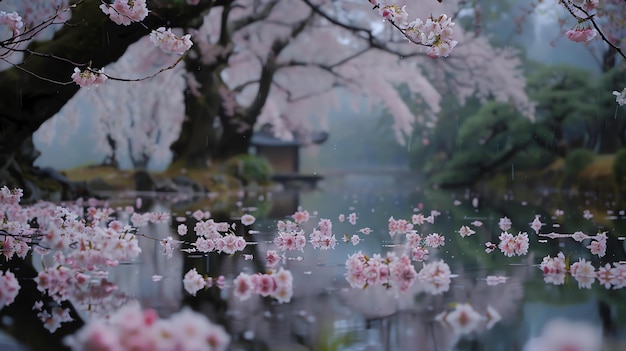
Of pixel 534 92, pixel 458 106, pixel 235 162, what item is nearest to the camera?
pixel 235 162

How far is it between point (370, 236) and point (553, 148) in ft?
35.3

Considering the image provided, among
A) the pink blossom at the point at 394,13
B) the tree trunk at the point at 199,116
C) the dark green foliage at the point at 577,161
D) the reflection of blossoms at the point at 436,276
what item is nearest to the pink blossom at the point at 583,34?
the pink blossom at the point at 394,13

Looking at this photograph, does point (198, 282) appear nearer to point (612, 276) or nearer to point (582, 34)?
point (612, 276)

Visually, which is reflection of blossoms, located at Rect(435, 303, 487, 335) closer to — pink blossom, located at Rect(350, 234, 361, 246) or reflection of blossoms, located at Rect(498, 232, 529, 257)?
reflection of blossoms, located at Rect(498, 232, 529, 257)

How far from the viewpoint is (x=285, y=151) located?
17.1 meters

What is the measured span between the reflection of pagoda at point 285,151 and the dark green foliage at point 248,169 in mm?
3075

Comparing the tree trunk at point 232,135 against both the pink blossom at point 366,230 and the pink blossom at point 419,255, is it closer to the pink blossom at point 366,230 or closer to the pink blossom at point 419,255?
the pink blossom at point 366,230

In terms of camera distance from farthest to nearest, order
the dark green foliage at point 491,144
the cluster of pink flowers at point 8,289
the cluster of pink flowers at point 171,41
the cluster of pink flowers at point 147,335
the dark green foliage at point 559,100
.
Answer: the dark green foliage at point 491,144 < the dark green foliage at point 559,100 < the cluster of pink flowers at point 171,41 < the cluster of pink flowers at point 8,289 < the cluster of pink flowers at point 147,335

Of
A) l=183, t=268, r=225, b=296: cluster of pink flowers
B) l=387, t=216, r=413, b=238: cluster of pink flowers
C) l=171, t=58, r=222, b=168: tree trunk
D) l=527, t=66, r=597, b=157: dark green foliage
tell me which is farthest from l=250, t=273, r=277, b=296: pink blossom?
l=527, t=66, r=597, b=157: dark green foliage

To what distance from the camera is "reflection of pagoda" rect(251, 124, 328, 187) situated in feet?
54.2

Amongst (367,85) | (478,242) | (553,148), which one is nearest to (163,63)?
(367,85)

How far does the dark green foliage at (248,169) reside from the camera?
12.4m

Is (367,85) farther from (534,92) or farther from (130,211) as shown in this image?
(130,211)

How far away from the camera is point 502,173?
14297 millimetres
